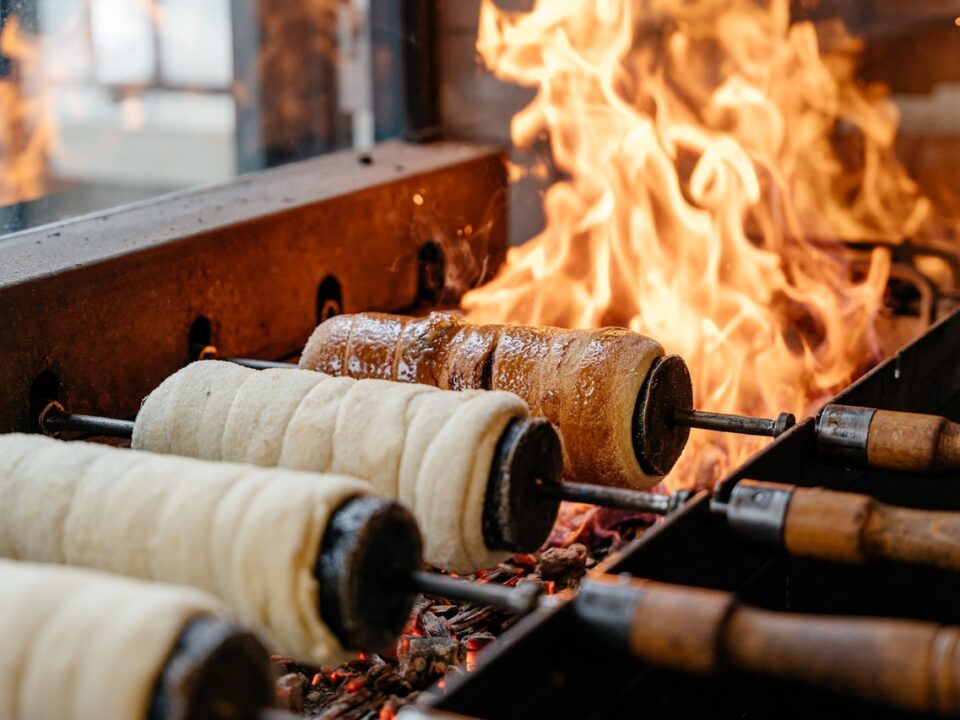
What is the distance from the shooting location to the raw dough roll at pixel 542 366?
2.66 metres

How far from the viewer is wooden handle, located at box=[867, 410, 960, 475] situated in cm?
229

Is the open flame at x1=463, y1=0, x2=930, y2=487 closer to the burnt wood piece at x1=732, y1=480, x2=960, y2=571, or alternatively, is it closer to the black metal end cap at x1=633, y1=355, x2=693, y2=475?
the black metal end cap at x1=633, y1=355, x2=693, y2=475

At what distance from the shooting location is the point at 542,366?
2742 millimetres

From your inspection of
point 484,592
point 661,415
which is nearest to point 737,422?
point 661,415

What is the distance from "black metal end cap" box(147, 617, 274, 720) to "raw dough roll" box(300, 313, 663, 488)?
1.21 m

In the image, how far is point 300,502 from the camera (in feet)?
6.10

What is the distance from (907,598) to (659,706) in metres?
1.35

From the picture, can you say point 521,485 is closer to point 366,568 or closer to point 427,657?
point 366,568

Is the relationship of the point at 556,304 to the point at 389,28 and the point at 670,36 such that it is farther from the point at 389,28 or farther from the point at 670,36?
the point at 389,28

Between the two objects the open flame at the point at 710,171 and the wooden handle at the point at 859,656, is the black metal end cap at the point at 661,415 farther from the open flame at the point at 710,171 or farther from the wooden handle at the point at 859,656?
the open flame at the point at 710,171

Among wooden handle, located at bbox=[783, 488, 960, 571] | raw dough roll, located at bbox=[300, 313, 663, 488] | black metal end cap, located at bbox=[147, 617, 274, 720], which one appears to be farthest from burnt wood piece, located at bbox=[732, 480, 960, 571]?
black metal end cap, located at bbox=[147, 617, 274, 720]

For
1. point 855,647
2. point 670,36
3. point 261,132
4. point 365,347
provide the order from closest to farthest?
Result: point 855,647 < point 365,347 < point 670,36 < point 261,132

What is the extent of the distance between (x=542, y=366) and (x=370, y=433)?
62 cm

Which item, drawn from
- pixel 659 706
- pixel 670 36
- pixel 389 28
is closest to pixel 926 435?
pixel 659 706
